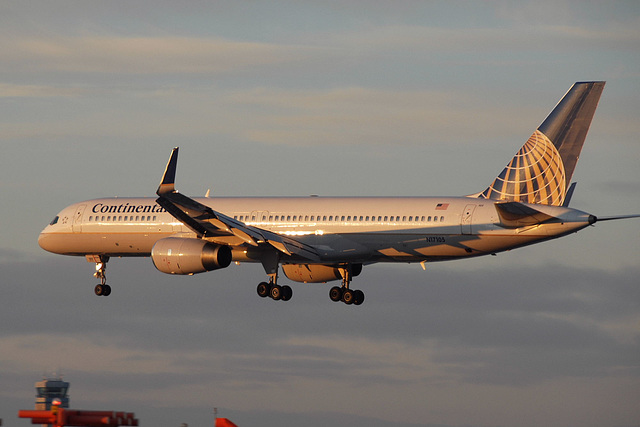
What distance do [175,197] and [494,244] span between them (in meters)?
13.3

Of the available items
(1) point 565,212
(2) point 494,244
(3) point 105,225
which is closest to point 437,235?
(2) point 494,244

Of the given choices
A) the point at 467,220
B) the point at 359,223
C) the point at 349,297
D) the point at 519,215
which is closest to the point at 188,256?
the point at 359,223

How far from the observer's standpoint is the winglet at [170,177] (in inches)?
2010

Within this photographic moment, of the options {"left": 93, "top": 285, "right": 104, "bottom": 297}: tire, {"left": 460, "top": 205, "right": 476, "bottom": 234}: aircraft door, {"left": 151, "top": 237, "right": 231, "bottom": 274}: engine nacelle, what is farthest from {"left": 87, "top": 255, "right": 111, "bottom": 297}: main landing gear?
{"left": 460, "top": 205, "right": 476, "bottom": 234}: aircraft door

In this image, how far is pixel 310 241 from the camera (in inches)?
2237

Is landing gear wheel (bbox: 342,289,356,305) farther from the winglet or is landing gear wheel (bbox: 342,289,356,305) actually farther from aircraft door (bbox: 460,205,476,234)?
the winglet

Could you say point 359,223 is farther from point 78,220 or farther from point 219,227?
point 78,220

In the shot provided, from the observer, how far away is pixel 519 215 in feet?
166

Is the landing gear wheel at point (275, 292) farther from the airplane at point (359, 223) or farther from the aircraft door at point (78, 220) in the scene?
the aircraft door at point (78, 220)

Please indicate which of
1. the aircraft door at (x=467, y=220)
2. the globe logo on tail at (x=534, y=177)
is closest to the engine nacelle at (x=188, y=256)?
the aircraft door at (x=467, y=220)

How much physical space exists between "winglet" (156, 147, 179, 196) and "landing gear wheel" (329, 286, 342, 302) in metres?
12.3

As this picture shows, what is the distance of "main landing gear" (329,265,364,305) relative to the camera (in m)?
60.1

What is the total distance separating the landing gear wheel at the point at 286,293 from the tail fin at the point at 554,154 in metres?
10.7

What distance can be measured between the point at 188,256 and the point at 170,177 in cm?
489
